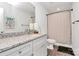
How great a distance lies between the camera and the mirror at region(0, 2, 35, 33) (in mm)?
1407

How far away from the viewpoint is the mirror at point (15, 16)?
55.4 inches

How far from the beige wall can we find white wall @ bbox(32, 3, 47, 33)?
0.07 metres

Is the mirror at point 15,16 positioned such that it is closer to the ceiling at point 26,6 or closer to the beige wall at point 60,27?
the ceiling at point 26,6

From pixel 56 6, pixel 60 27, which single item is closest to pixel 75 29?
pixel 60 27

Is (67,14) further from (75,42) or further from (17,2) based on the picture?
(17,2)

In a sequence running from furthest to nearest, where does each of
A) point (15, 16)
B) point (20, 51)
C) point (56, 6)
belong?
point (15, 16) < point (56, 6) < point (20, 51)

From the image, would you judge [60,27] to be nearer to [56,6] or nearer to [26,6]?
[56,6]

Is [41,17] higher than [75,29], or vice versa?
[41,17]

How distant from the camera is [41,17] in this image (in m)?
1.46

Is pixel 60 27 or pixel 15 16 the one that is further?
pixel 15 16

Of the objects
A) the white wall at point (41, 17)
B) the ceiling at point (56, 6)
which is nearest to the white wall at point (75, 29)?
the ceiling at point (56, 6)

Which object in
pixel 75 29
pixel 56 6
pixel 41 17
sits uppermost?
pixel 56 6

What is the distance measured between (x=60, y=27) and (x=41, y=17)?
298 mm

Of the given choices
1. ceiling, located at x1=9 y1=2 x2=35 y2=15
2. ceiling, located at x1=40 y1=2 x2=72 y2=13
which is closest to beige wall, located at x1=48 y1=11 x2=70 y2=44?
ceiling, located at x1=40 y1=2 x2=72 y2=13
